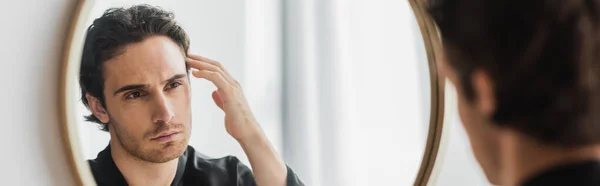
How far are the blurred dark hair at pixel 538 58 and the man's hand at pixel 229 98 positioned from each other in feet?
2.56

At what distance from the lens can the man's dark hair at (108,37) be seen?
1.35 metres

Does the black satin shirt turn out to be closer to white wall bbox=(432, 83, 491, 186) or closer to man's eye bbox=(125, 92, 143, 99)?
man's eye bbox=(125, 92, 143, 99)

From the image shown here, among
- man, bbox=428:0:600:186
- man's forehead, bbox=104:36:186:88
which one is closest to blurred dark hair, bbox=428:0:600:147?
man, bbox=428:0:600:186

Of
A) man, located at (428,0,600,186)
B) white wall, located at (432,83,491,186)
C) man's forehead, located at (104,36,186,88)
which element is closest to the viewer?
man, located at (428,0,600,186)

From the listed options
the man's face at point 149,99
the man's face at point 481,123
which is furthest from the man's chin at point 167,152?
the man's face at point 481,123

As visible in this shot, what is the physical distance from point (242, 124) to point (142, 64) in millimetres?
219

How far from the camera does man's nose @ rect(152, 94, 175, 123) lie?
1.37 meters

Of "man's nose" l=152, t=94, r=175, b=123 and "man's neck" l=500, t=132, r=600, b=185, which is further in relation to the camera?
"man's nose" l=152, t=94, r=175, b=123

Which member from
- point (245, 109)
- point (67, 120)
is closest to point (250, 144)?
point (245, 109)

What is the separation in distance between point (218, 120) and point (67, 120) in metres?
0.27

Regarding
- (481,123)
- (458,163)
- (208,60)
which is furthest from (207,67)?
(481,123)

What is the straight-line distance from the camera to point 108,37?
1.36 metres

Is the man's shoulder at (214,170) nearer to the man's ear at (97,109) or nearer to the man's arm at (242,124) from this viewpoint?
the man's arm at (242,124)

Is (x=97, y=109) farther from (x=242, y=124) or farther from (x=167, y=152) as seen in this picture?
(x=242, y=124)
